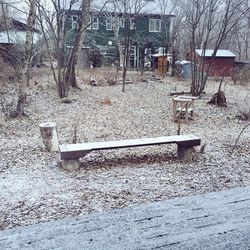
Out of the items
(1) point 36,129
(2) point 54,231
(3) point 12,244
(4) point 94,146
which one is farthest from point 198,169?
(1) point 36,129

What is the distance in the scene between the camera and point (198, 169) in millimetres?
4164

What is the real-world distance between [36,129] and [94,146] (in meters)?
2.71

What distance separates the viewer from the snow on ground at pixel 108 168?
3.17m

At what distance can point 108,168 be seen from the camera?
4184 millimetres

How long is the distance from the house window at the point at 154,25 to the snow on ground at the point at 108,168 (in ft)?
62.3

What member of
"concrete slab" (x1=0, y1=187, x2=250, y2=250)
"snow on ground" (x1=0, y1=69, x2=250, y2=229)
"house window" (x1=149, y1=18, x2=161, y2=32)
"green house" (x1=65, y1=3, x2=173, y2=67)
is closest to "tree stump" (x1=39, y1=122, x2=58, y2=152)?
"snow on ground" (x1=0, y1=69, x2=250, y2=229)

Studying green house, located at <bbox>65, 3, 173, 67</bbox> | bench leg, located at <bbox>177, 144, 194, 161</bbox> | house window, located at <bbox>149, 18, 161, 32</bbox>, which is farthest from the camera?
house window, located at <bbox>149, 18, 161, 32</bbox>

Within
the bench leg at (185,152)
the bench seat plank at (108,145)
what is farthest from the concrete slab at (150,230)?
the bench leg at (185,152)

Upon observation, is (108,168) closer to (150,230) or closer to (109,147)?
(109,147)

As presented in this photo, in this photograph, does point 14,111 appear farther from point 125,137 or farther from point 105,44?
point 105,44

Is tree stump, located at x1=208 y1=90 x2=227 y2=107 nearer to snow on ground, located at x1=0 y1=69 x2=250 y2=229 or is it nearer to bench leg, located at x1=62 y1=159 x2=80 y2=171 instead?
snow on ground, located at x1=0 y1=69 x2=250 y2=229

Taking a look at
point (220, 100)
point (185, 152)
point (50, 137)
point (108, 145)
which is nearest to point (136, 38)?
point (220, 100)

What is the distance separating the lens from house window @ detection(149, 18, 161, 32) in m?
25.3

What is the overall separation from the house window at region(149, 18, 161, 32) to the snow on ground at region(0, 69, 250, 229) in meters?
19.0
